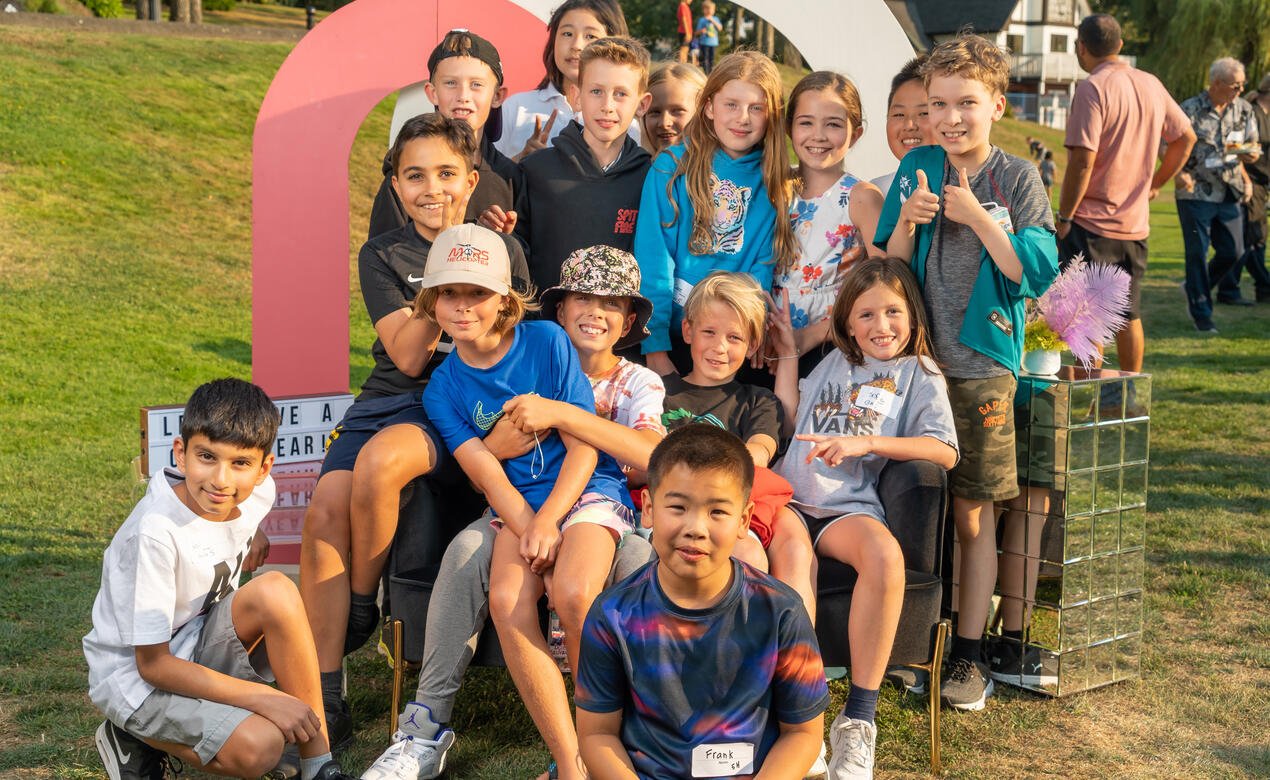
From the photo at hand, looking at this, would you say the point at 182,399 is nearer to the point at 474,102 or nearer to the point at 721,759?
the point at 474,102

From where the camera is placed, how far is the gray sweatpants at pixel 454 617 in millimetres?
2861

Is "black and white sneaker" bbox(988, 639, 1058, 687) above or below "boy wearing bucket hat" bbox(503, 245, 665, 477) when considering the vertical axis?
below

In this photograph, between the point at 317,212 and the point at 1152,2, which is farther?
the point at 1152,2

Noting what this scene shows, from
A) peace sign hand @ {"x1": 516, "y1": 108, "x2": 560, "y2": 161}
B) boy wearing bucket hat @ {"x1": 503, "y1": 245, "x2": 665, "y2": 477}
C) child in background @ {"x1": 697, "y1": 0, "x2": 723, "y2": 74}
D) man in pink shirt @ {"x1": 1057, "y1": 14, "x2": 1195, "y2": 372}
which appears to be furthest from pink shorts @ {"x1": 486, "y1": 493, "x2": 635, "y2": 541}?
child in background @ {"x1": 697, "y1": 0, "x2": 723, "y2": 74}

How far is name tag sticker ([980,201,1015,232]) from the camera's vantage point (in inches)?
128

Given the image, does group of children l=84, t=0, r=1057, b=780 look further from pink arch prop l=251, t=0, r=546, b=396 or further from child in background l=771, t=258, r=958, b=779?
pink arch prop l=251, t=0, r=546, b=396

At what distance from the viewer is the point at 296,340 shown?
15.0 feet

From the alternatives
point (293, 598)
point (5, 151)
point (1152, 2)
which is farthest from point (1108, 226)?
point (1152, 2)

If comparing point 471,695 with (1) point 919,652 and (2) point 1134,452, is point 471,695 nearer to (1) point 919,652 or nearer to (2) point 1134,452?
(1) point 919,652

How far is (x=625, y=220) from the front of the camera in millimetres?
3891

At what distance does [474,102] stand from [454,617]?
189cm

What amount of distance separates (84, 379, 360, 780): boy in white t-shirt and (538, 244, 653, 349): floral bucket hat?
0.98 meters

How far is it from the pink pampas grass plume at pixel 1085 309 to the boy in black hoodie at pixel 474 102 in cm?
183

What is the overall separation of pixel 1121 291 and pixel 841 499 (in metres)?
1.15
